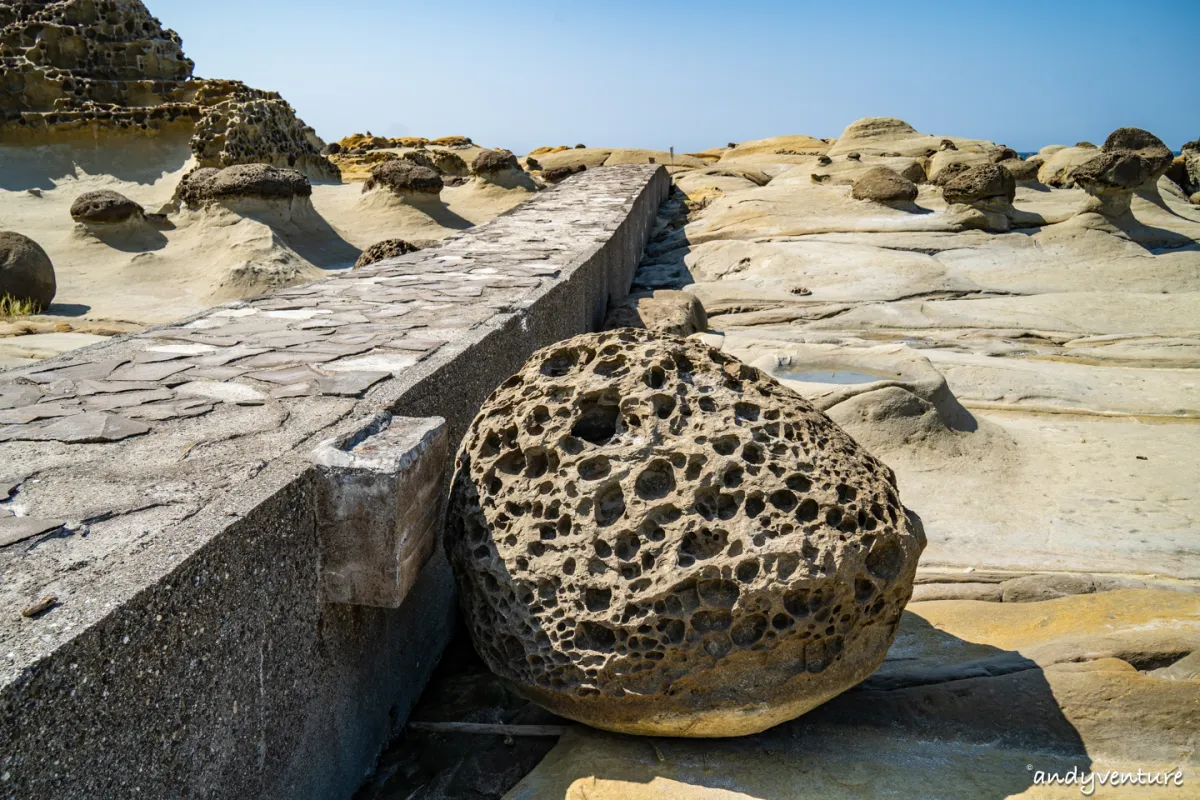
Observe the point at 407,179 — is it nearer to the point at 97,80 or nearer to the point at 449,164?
the point at 449,164

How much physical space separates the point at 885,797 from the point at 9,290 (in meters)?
9.64

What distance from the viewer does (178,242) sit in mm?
11961

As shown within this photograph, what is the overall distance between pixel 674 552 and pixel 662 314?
5.28m

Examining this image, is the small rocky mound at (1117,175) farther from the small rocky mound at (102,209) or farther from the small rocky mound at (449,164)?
the small rocky mound at (449,164)

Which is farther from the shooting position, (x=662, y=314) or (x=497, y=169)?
(x=497, y=169)

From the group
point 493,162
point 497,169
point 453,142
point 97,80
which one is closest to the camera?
point 493,162

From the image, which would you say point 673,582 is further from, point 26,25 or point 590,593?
point 26,25

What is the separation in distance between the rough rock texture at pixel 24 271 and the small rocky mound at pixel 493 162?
8.45 meters

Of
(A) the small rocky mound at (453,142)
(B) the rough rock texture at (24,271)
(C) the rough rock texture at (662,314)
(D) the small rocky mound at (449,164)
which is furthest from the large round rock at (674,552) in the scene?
(A) the small rocky mound at (453,142)

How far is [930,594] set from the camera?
372cm

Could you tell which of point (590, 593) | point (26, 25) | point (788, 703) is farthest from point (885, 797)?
point (26, 25)

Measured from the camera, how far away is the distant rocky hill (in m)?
17.9

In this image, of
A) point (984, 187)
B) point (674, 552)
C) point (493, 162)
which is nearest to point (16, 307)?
point (674, 552)

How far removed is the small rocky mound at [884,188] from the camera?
496 inches
